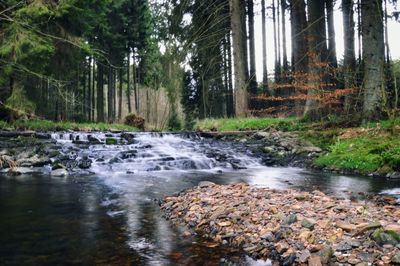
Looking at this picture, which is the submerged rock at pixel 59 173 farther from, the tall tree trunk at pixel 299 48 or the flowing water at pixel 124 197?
the tall tree trunk at pixel 299 48

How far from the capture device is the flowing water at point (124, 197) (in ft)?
14.2

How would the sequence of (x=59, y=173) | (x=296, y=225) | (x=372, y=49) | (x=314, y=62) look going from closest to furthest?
(x=296, y=225) < (x=59, y=173) < (x=372, y=49) < (x=314, y=62)

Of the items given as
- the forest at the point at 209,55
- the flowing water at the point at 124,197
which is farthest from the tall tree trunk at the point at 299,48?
the flowing water at the point at 124,197

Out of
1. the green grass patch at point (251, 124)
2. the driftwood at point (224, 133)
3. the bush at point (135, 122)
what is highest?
the bush at point (135, 122)

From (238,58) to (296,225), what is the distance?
14.7 metres

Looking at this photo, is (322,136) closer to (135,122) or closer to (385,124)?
(385,124)

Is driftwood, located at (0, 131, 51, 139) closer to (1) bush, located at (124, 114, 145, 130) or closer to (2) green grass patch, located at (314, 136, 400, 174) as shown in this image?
(2) green grass patch, located at (314, 136, 400, 174)

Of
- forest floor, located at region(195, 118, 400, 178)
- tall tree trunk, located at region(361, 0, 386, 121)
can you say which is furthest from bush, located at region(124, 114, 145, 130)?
tall tree trunk, located at region(361, 0, 386, 121)

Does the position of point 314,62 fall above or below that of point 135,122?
above

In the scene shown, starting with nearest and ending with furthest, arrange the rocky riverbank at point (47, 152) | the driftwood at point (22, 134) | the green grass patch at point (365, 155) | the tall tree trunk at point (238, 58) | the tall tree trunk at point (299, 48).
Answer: the green grass patch at point (365, 155)
the rocky riverbank at point (47, 152)
the driftwood at point (22, 134)
the tall tree trunk at point (299, 48)
the tall tree trunk at point (238, 58)

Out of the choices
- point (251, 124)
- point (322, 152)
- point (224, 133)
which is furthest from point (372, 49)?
point (224, 133)

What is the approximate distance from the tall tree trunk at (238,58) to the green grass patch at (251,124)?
0.76m

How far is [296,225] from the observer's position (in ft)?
15.0

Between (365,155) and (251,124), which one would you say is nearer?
(365,155)
